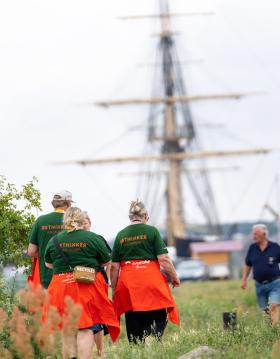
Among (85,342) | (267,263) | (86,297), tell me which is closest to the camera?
(85,342)

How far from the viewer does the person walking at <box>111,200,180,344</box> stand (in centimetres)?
1179

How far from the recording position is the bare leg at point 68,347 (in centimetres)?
891

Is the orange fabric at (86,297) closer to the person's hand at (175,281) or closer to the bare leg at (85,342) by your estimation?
the bare leg at (85,342)

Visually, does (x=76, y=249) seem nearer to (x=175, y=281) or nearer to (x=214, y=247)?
(x=175, y=281)

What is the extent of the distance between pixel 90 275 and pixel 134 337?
1.28 metres

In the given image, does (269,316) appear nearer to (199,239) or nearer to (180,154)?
(199,239)

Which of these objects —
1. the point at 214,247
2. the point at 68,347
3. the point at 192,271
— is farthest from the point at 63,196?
the point at 214,247

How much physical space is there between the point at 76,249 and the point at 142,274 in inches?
44.1

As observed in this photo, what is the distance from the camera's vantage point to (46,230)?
11.9m

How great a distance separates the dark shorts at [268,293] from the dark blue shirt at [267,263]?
9cm

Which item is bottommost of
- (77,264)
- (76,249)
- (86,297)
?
(86,297)

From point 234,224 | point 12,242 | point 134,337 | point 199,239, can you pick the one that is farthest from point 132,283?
point 234,224

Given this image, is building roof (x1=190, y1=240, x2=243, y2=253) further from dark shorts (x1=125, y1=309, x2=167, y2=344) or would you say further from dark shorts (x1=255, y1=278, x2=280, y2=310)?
dark shorts (x1=125, y1=309, x2=167, y2=344)

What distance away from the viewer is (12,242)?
1255 cm
